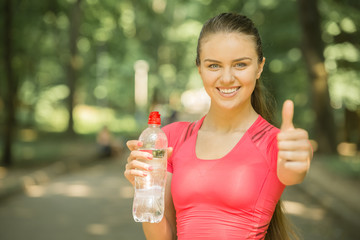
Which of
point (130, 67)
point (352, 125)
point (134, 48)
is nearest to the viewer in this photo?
point (352, 125)

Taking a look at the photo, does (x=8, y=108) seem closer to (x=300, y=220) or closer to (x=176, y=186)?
(x=300, y=220)

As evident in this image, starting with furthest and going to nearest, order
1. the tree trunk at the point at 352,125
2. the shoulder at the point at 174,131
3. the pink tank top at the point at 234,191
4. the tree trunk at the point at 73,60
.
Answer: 1. the tree trunk at the point at 73,60
2. the tree trunk at the point at 352,125
3. the shoulder at the point at 174,131
4. the pink tank top at the point at 234,191

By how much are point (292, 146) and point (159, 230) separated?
3.09 feet

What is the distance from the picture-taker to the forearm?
8.49 ft

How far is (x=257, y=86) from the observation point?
271cm

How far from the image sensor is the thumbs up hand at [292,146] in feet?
6.38

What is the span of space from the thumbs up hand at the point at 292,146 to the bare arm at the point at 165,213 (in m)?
0.70

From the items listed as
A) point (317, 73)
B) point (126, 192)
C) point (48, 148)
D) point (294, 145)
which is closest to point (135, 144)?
point (294, 145)

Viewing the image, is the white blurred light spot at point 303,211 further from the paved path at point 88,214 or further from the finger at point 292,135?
the finger at point 292,135

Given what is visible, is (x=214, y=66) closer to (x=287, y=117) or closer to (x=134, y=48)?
(x=287, y=117)

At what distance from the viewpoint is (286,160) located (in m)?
2.04

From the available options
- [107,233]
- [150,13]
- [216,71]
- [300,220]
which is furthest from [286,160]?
[150,13]


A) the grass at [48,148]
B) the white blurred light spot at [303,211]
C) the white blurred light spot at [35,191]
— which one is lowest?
the grass at [48,148]

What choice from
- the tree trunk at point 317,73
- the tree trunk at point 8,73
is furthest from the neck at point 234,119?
the tree trunk at point 317,73
